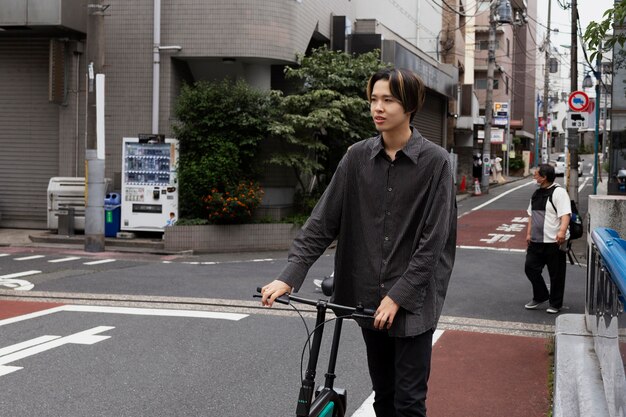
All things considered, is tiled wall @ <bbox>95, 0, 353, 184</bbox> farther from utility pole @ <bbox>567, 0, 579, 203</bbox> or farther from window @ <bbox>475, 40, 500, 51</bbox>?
window @ <bbox>475, 40, 500, 51</bbox>

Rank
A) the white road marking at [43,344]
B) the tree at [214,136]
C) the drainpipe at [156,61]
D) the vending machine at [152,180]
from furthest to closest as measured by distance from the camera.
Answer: the drainpipe at [156,61]
the vending machine at [152,180]
the tree at [214,136]
the white road marking at [43,344]

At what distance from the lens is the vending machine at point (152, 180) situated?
16422mm

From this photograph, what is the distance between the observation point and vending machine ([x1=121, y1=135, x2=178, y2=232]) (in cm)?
1642

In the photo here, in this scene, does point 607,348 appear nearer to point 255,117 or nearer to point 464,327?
point 464,327

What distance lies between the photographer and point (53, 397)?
224 inches

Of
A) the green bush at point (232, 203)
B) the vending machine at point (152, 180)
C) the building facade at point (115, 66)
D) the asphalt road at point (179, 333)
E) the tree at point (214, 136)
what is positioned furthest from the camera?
the building facade at point (115, 66)

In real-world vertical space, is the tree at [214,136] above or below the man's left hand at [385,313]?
above

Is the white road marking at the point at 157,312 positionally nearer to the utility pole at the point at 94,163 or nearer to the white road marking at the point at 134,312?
the white road marking at the point at 134,312

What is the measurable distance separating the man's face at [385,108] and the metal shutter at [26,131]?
16.2m

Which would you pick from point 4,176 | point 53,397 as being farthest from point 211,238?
point 53,397

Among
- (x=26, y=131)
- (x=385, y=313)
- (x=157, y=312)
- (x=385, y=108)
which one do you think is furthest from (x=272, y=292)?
(x=26, y=131)

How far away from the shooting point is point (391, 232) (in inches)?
136

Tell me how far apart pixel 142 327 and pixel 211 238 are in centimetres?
787

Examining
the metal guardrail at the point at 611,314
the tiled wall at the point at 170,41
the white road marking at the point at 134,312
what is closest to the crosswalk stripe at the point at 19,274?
the white road marking at the point at 134,312
